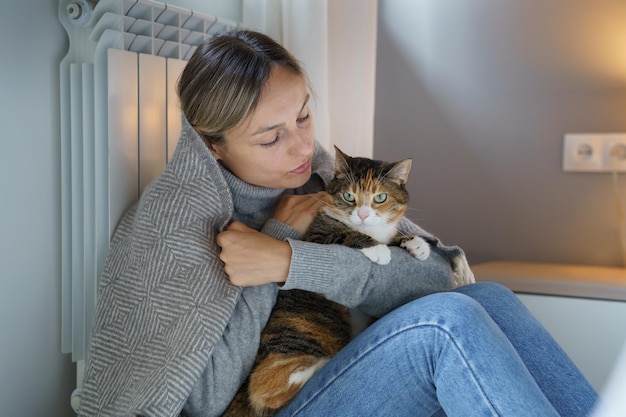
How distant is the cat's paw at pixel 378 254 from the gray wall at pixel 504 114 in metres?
0.88

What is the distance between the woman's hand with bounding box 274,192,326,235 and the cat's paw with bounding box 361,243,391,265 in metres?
0.13

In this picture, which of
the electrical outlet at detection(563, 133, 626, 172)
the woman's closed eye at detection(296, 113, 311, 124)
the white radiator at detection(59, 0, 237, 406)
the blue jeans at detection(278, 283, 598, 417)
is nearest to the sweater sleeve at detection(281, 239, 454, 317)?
the blue jeans at detection(278, 283, 598, 417)

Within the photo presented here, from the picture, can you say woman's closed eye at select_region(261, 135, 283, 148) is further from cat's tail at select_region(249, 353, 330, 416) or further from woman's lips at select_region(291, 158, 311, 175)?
cat's tail at select_region(249, 353, 330, 416)

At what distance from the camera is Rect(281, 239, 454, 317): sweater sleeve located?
1096mm

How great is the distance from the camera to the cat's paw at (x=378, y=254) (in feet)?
3.84

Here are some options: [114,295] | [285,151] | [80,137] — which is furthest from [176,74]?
[114,295]

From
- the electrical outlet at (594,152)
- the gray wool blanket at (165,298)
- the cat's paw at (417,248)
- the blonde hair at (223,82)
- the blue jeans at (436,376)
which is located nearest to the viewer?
the blue jeans at (436,376)

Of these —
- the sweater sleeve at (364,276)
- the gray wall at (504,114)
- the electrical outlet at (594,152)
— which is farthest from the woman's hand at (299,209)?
the electrical outlet at (594,152)

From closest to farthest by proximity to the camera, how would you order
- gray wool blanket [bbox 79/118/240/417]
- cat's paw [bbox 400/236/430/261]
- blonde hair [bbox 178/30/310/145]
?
gray wool blanket [bbox 79/118/240/417] < blonde hair [bbox 178/30/310/145] < cat's paw [bbox 400/236/430/261]

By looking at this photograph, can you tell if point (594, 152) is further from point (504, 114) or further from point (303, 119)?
point (303, 119)

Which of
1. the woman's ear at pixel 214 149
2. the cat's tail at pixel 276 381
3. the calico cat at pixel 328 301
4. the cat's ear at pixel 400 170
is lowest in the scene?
the cat's tail at pixel 276 381

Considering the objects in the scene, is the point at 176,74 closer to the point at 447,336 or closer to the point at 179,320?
the point at 179,320

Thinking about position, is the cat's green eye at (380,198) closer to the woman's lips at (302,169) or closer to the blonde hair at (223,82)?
the woman's lips at (302,169)

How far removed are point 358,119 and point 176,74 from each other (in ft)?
1.86
